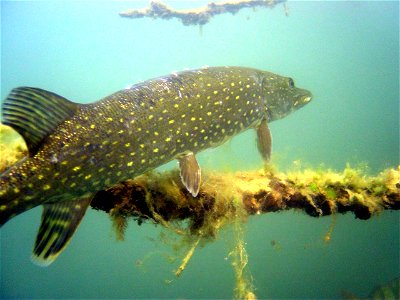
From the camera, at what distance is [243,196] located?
3.73 metres

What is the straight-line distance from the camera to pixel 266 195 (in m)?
3.85

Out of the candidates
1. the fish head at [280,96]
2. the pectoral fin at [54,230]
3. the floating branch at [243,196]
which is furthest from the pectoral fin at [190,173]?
the fish head at [280,96]

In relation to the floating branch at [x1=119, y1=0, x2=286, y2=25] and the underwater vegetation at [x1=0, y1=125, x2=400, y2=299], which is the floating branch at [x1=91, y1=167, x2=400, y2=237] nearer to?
the underwater vegetation at [x1=0, y1=125, x2=400, y2=299]

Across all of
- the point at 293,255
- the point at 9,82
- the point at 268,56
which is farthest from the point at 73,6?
the point at 293,255

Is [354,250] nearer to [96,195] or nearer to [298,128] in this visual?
[96,195]

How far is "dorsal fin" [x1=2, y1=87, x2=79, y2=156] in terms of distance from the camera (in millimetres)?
2580

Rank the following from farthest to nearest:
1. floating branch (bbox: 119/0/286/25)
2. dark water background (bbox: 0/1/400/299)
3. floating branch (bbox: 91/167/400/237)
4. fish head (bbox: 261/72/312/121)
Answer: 1. dark water background (bbox: 0/1/400/299)
2. floating branch (bbox: 119/0/286/25)
3. fish head (bbox: 261/72/312/121)
4. floating branch (bbox: 91/167/400/237)

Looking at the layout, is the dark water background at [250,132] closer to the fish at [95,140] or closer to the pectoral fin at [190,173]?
the pectoral fin at [190,173]

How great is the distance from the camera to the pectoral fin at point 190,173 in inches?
129

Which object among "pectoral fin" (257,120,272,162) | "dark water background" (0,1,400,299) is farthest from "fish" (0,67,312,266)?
"dark water background" (0,1,400,299)

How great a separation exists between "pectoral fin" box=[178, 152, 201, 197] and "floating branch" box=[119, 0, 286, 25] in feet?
37.1

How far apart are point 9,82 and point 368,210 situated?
151m

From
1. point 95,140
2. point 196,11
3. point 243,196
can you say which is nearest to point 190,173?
point 243,196

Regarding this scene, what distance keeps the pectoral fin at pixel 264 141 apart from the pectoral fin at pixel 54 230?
3018 mm
